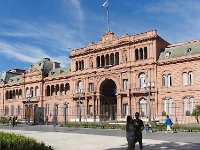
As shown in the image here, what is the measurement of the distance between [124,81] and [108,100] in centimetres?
Result: 683

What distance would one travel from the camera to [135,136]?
49.2 feet

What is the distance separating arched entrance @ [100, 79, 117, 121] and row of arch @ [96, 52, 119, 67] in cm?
329

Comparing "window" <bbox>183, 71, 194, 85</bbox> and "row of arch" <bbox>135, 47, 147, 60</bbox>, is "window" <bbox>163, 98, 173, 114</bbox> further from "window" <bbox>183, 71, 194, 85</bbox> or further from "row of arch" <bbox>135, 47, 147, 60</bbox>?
"row of arch" <bbox>135, 47, 147, 60</bbox>

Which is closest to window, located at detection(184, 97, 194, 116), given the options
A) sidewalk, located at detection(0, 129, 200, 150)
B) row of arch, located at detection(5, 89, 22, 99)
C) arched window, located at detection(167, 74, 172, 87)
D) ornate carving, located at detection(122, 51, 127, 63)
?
arched window, located at detection(167, 74, 172, 87)

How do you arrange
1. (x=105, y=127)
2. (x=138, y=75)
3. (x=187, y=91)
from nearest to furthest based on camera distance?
(x=105, y=127) < (x=187, y=91) < (x=138, y=75)

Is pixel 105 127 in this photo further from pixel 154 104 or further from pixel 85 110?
pixel 85 110

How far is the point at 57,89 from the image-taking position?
237 ft

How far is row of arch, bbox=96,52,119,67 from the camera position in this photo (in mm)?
59250

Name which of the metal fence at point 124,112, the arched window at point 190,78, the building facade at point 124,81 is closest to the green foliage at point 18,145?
the metal fence at point 124,112

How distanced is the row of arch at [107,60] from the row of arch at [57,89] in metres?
11.5

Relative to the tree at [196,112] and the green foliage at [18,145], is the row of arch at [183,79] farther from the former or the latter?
the green foliage at [18,145]

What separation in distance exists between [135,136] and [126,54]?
42.9 m

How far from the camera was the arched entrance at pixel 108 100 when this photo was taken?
59272 mm

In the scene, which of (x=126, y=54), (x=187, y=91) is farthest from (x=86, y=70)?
(x=187, y=91)
